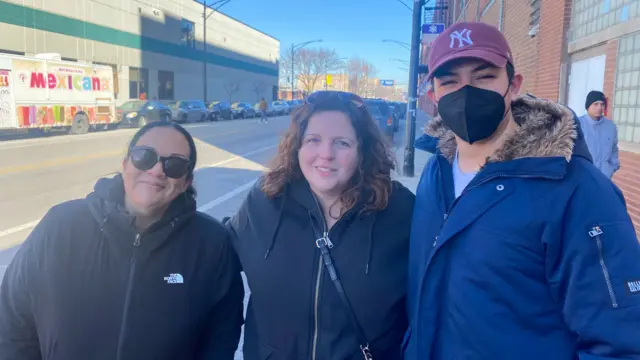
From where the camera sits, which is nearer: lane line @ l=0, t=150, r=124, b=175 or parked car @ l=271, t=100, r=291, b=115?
lane line @ l=0, t=150, r=124, b=175

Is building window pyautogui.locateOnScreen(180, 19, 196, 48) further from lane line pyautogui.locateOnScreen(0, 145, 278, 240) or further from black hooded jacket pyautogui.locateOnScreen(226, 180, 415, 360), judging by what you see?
black hooded jacket pyautogui.locateOnScreen(226, 180, 415, 360)

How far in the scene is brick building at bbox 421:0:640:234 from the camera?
673cm

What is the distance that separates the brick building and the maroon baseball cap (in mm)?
5797

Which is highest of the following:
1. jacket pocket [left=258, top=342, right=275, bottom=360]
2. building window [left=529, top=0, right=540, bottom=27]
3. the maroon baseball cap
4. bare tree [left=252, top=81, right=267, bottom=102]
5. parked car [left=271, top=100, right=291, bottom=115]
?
bare tree [left=252, top=81, right=267, bottom=102]

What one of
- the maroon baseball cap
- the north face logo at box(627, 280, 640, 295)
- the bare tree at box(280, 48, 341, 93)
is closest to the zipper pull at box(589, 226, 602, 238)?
the north face logo at box(627, 280, 640, 295)

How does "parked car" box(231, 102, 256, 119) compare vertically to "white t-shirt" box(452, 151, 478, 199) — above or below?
above

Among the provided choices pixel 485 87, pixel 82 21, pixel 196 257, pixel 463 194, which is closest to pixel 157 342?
pixel 196 257

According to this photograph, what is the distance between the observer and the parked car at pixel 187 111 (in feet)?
106

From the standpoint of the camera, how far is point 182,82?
1828 inches

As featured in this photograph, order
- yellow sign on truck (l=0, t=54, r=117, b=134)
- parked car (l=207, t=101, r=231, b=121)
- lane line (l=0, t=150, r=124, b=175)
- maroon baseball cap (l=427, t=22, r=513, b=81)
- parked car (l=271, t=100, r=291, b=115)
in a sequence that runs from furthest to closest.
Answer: parked car (l=271, t=100, r=291, b=115), parked car (l=207, t=101, r=231, b=121), yellow sign on truck (l=0, t=54, r=117, b=134), lane line (l=0, t=150, r=124, b=175), maroon baseball cap (l=427, t=22, r=513, b=81)

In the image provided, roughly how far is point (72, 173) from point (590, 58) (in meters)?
10.9

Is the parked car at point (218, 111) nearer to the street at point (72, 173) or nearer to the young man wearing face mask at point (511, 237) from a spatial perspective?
the street at point (72, 173)

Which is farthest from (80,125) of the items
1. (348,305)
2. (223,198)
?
(348,305)

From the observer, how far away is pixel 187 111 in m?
33.1
